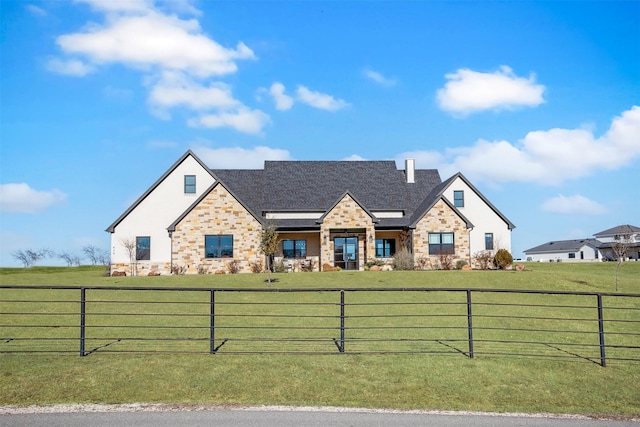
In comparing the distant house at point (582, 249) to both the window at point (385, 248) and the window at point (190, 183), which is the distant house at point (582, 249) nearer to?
the window at point (385, 248)

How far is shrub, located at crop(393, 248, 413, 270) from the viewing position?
36.2 meters

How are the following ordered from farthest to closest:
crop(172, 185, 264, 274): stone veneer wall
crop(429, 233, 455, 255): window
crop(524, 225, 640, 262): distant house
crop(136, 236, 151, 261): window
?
crop(524, 225, 640, 262): distant house → crop(429, 233, 455, 255): window → crop(136, 236, 151, 261): window → crop(172, 185, 264, 274): stone veneer wall

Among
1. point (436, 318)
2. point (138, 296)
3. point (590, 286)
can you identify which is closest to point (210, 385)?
point (436, 318)

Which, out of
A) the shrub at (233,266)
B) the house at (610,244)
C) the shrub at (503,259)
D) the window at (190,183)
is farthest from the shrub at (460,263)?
the house at (610,244)

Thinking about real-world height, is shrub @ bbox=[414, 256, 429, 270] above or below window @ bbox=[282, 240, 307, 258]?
below

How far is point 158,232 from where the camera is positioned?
3781 centimetres

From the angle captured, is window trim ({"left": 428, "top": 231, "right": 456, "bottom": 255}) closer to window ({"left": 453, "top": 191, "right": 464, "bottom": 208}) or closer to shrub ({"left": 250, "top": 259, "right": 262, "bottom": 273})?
window ({"left": 453, "top": 191, "right": 464, "bottom": 208})

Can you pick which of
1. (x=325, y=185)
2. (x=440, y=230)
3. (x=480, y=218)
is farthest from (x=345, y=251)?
(x=480, y=218)

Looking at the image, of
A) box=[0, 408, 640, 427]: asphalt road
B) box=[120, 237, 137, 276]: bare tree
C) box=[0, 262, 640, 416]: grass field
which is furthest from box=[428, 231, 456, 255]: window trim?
box=[0, 408, 640, 427]: asphalt road

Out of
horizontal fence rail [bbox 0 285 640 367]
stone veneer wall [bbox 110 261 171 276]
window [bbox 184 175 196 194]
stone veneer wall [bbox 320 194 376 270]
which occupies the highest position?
window [bbox 184 175 196 194]

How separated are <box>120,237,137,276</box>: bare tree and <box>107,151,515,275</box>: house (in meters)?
0.06

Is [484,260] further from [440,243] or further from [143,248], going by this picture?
[143,248]

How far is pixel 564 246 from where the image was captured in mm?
89438

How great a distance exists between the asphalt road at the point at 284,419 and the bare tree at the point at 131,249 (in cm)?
3020
